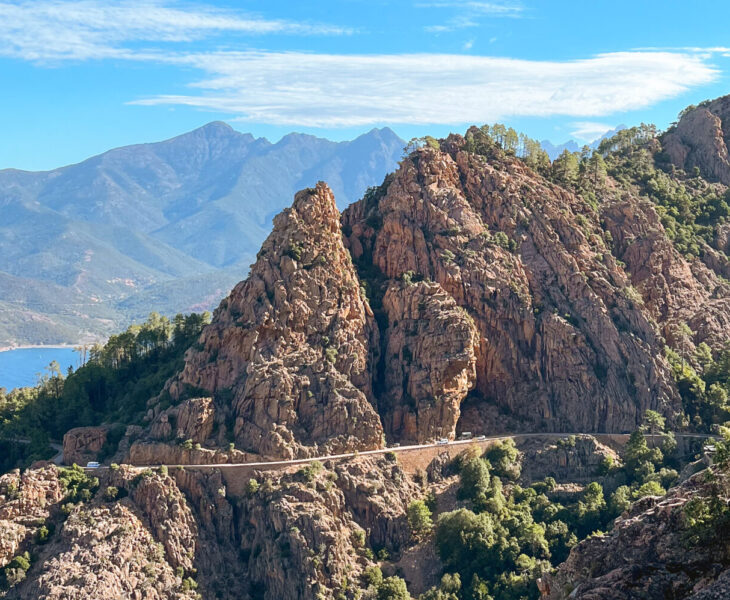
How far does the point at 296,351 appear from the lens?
→ 343 feet

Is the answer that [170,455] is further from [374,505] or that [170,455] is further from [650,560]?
[650,560]

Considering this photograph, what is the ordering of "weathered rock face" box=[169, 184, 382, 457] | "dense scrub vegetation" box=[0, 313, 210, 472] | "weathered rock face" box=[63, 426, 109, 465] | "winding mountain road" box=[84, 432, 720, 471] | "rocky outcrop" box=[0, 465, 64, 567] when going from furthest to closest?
"dense scrub vegetation" box=[0, 313, 210, 472]
"weathered rock face" box=[169, 184, 382, 457]
"weathered rock face" box=[63, 426, 109, 465]
"winding mountain road" box=[84, 432, 720, 471]
"rocky outcrop" box=[0, 465, 64, 567]

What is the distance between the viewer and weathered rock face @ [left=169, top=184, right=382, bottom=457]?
100188 millimetres

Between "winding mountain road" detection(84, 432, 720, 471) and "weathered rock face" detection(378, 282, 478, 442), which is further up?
"weathered rock face" detection(378, 282, 478, 442)

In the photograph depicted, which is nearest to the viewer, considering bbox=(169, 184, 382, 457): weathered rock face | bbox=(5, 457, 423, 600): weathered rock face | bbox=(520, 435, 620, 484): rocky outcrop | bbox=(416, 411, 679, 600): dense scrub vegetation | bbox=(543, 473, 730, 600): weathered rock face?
bbox=(543, 473, 730, 600): weathered rock face

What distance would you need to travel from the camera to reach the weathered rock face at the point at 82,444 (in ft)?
325

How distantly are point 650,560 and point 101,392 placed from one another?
84.1m

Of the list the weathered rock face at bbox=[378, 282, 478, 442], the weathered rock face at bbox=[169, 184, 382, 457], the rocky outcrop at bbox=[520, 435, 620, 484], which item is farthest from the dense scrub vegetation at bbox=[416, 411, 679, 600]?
the weathered rock face at bbox=[169, 184, 382, 457]

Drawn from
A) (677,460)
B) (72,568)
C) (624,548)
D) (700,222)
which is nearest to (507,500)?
(677,460)

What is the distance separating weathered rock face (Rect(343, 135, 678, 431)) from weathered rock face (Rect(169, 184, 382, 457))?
789 cm

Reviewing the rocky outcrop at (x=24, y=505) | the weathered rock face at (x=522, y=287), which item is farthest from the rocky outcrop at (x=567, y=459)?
the rocky outcrop at (x=24, y=505)

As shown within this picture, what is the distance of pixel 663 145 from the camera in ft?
516

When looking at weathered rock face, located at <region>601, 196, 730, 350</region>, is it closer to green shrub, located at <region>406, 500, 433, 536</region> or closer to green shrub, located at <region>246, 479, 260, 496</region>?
green shrub, located at <region>406, 500, 433, 536</region>

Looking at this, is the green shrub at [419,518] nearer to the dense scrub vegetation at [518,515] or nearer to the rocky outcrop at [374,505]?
the dense scrub vegetation at [518,515]
